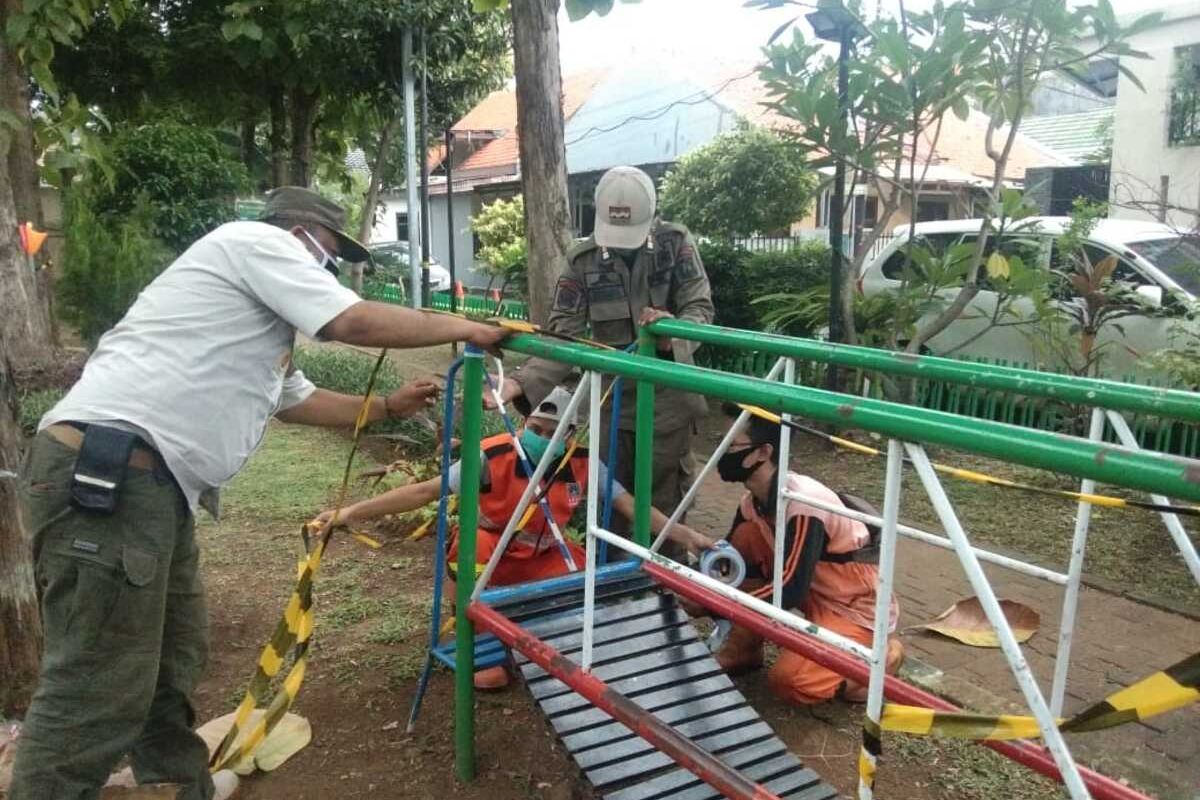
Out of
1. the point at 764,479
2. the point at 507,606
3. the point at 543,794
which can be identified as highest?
the point at 764,479

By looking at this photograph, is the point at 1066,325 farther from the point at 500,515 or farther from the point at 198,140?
the point at 198,140

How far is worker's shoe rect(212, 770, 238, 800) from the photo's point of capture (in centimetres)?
253

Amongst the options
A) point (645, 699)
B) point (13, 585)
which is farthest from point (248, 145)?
point (645, 699)

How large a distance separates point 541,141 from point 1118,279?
4.08m

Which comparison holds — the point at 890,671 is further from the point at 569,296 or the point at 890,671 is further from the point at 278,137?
the point at 278,137

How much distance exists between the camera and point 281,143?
12.2 m

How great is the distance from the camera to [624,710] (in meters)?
1.99

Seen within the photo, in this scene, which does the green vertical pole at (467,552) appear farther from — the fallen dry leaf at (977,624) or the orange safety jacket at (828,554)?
the fallen dry leaf at (977,624)

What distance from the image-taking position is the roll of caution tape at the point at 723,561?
2.72 meters

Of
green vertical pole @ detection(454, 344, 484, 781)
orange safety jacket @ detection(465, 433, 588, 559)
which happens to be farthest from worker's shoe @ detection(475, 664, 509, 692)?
green vertical pole @ detection(454, 344, 484, 781)

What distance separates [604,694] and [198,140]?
10154 mm

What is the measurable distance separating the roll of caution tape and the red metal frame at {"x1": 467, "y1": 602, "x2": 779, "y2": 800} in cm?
59

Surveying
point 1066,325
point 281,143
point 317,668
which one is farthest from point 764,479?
point 281,143

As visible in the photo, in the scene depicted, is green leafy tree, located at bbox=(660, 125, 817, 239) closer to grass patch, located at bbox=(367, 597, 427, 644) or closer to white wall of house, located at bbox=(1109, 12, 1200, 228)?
white wall of house, located at bbox=(1109, 12, 1200, 228)
